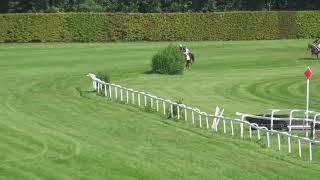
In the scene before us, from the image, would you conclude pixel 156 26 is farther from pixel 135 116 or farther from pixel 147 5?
pixel 135 116

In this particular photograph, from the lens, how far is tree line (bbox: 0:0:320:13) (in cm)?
8531

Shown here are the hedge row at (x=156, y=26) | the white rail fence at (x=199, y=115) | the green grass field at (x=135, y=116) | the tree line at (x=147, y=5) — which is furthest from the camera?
the tree line at (x=147, y=5)

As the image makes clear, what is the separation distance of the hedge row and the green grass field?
754cm

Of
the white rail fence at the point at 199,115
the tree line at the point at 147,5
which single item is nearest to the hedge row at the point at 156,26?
the tree line at the point at 147,5

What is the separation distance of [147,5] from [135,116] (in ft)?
204

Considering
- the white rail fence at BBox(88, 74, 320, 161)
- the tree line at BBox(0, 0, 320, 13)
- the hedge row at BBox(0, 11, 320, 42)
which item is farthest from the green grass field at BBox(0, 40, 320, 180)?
the tree line at BBox(0, 0, 320, 13)

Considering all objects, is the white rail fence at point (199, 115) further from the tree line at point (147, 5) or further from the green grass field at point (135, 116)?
the tree line at point (147, 5)

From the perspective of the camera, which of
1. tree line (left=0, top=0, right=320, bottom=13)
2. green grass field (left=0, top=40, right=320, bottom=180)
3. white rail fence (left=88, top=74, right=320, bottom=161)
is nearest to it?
green grass field (left=0, top=40, right=320, bottom=180)

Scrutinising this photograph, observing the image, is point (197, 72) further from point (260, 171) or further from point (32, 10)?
point (32, 10)

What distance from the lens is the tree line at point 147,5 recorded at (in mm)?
85312

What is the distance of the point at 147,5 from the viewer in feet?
291

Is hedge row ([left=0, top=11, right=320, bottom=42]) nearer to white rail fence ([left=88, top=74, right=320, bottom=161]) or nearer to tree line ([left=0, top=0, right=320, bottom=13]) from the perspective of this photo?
tree line ([left=0, top=0, right=320, bottom=13])

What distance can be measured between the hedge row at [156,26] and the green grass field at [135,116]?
297 inches

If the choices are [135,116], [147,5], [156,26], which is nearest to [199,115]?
[135,116]
